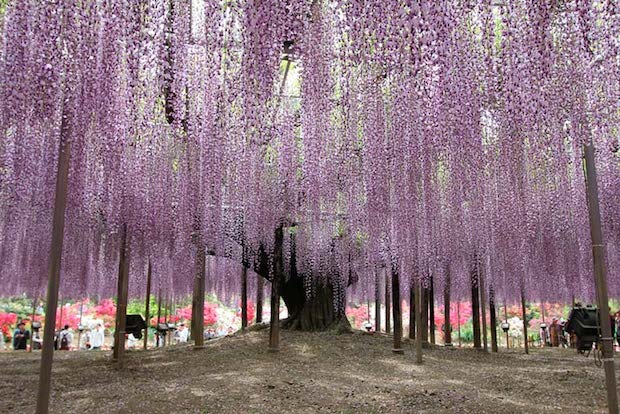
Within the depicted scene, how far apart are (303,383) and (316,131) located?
3006mm

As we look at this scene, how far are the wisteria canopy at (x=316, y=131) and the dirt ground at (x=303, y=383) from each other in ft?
5.90

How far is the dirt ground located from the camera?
17.5 ft

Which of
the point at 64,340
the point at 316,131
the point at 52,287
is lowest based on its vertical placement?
the point at 64,340

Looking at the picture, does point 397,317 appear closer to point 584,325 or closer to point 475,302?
point 475,302

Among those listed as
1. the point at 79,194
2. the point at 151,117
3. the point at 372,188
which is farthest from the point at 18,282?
the point at 372,188

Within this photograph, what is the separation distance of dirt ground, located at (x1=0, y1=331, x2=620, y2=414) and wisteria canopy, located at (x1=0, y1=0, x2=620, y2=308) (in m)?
1.80

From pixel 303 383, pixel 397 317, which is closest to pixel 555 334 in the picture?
pixel 397 317

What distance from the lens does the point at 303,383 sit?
640 cm

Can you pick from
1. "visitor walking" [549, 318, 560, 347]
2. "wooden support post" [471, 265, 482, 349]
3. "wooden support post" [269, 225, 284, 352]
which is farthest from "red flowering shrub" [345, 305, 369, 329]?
"wooden support post" [269, 225, 284, 352]

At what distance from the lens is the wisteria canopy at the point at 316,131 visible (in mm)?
3771

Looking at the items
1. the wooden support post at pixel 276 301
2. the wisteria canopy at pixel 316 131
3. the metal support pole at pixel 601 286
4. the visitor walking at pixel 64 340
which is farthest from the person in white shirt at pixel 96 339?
the metal support pole at pixel 601 286

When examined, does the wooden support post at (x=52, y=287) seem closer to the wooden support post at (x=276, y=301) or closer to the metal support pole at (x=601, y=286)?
the metal support pole at (x=601, y=286)

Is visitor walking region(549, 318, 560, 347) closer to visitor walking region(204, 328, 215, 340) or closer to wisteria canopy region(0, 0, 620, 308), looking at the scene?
wisteria canopy region(0, 0, 620, 308)

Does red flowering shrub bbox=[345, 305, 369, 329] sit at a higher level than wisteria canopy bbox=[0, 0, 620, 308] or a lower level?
lower
